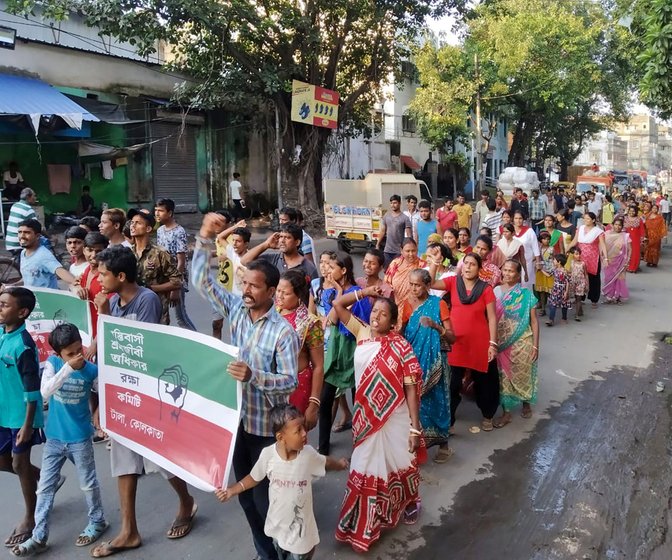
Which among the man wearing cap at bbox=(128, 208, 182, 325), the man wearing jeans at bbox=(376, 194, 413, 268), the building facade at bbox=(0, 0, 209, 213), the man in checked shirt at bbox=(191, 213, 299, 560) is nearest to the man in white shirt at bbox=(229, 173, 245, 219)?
the building facade at bbox=(0, 0, 209, 213)

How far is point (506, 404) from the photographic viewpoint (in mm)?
5309

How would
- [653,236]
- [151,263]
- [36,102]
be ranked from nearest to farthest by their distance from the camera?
[151,263], [36,102], [653,236]

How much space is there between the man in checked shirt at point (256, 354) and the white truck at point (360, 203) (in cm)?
1098

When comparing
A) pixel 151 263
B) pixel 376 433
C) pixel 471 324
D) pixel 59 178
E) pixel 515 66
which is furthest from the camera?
pixel 515 66

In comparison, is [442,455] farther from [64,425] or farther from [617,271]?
[617,271]

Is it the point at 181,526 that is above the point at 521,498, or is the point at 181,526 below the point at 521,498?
above

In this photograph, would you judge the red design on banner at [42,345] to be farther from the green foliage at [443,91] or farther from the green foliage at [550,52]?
the green foliage at [443,91]

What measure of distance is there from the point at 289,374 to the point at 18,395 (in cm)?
156

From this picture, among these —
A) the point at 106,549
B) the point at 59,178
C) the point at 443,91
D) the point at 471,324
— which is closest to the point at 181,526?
the point at 106,549

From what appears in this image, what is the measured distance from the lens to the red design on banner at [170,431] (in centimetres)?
293

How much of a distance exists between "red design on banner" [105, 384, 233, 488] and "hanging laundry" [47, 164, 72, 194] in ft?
42.3

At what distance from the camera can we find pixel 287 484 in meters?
2.84

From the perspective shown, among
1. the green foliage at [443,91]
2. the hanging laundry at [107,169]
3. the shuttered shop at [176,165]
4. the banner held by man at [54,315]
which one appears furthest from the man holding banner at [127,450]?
the green foliage at [443,91]

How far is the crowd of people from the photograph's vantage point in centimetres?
290
